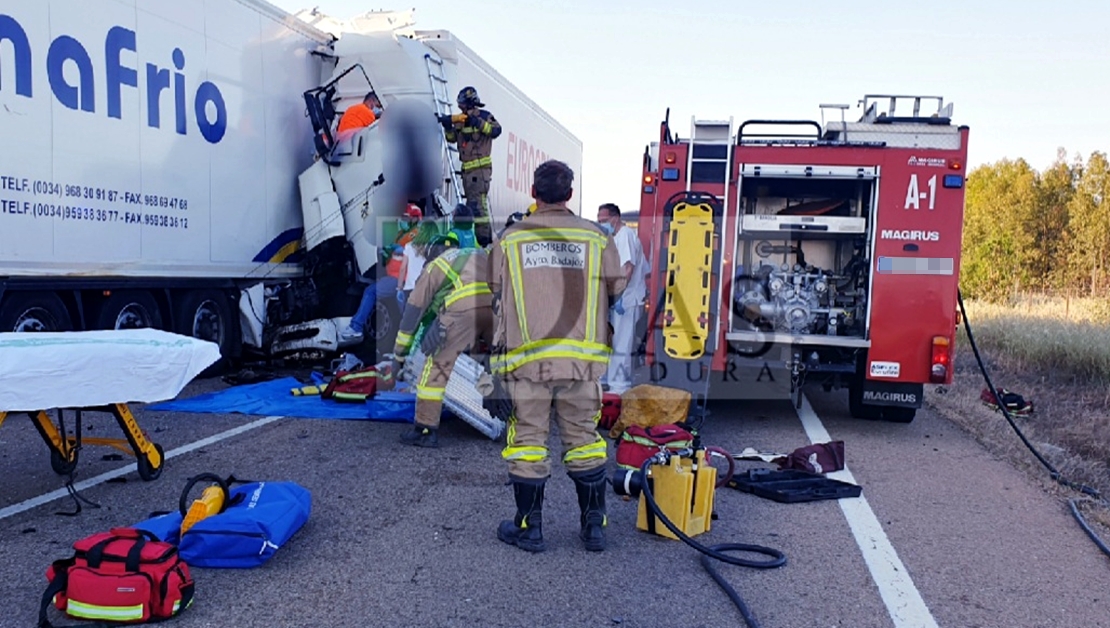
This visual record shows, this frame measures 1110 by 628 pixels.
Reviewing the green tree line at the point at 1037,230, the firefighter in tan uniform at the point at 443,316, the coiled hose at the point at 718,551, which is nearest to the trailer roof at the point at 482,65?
the firefighter in tan uniform at the point at 443,316

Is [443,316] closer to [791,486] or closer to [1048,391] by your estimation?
[791,486]

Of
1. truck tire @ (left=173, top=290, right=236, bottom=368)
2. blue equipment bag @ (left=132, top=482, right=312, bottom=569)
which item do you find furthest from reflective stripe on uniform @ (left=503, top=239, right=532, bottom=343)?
truck tire @ (left=173, top=290, right=236, bottom=368)

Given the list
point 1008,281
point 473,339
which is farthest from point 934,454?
point 1008,281

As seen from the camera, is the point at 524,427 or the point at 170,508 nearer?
the point at 524,427

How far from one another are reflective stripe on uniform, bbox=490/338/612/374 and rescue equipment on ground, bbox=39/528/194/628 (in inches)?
70.6

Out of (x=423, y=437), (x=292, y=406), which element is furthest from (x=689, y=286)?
(x=292, y=406)

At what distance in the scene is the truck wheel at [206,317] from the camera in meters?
9.55

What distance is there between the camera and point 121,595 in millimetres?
3447

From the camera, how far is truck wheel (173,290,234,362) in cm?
955

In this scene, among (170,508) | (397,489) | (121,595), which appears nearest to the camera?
(121,595)

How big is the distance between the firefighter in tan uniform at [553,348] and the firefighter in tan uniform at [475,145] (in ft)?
19.8

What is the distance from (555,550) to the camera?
4551 mm

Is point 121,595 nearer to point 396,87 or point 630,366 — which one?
point 630,366

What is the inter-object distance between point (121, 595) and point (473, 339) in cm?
372
